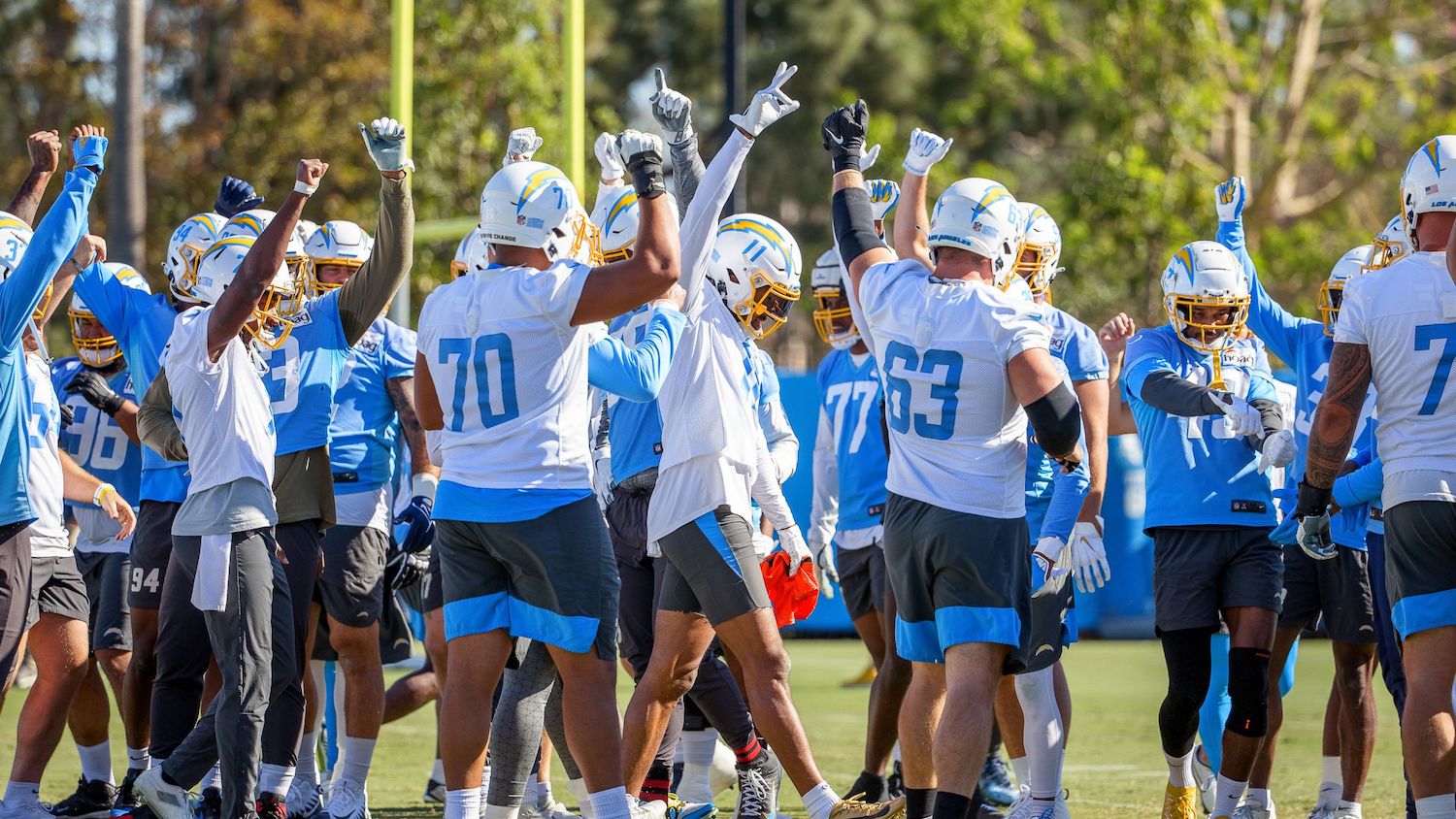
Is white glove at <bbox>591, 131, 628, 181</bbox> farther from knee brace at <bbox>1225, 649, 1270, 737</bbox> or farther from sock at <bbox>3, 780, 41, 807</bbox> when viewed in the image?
sock at <bbox>3, 780, 41, 807</bbox>

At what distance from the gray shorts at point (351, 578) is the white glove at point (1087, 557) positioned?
2.88 meters

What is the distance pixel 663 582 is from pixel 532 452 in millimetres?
1110

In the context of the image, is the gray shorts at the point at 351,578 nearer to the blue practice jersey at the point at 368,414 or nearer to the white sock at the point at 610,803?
the blue practice jersey at the point at 368,414

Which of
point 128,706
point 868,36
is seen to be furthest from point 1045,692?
point 868,36

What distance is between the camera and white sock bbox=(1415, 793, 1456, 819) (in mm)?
5391

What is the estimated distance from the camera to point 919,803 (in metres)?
5.92

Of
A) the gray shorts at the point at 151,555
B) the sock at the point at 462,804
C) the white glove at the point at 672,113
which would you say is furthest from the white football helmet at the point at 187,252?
the sock at the point at 462,804

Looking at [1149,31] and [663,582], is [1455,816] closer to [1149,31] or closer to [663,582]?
[663,582]

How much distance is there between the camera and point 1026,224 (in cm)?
704

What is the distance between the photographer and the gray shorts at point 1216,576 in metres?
6.83

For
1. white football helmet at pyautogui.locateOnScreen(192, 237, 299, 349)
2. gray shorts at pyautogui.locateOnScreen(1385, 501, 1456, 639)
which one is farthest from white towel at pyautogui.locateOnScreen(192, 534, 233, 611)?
gray shorts at pyautogui.locateOnScreen(1385, 501, 1456, 639)

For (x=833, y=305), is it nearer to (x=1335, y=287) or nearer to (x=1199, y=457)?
(x=1199, y=457)

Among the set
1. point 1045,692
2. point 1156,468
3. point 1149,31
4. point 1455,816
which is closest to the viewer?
point 1455,816

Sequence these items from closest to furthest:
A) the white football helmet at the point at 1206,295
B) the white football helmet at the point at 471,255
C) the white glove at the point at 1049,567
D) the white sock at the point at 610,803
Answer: the white sock at the point at 610,803 < the white glove at the point at 1049,567 < the white football helmet at the point at 1206,295 < the white football helmet at the point at 471,255
